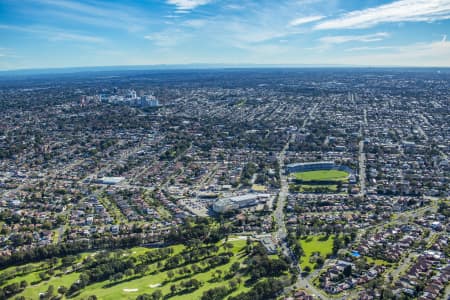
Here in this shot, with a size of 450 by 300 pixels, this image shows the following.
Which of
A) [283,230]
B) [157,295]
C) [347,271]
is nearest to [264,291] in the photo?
[347,271]

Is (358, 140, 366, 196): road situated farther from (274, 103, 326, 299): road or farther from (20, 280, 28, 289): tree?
(20, 280, 28, 289): tree

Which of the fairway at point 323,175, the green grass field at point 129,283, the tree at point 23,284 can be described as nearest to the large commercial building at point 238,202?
the fairway at point 323,175

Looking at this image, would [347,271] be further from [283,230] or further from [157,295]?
[157,295]

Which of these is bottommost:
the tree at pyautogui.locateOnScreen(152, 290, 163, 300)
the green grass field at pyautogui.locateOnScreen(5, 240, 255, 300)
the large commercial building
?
the green grass field at pyautogui.locateOnScreen(5, 240, 255, 300)

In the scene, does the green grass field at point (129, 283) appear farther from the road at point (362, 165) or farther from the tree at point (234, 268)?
the road at point (362, 165)

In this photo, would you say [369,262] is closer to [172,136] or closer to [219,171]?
[219,171]

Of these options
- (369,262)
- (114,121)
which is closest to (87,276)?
(369,262)

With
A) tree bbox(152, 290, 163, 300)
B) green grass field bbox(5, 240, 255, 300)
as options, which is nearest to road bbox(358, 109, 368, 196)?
green grass field bbox(5, 240, 255, 300)
